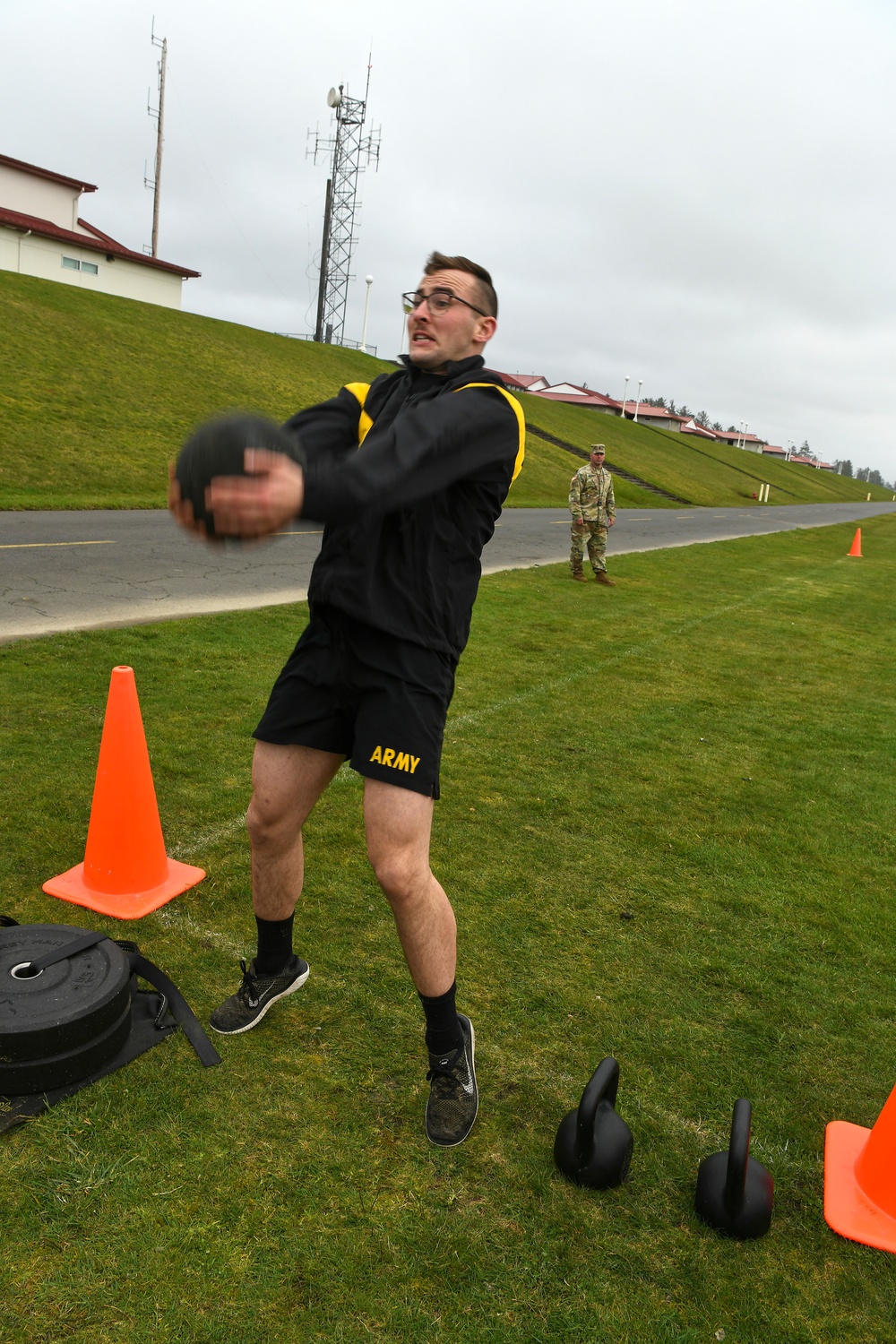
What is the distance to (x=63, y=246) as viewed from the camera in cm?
3794

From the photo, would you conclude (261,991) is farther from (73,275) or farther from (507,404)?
(73,275)

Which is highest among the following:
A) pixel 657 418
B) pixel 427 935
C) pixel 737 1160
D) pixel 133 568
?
pixel 657 418

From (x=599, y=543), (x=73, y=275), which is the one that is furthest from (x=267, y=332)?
(x=599, y=543)

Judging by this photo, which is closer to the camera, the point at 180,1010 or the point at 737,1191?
the point at 737,1191

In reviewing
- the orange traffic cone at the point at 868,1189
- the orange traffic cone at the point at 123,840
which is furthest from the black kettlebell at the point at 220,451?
the orange traffic cone at the point at 868,1189

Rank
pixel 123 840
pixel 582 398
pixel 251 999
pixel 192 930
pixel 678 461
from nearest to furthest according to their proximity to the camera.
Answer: pixel 251 999 < pixel 192 930 < pixel 123 840 < pixel 678 461 < pixel 582 398

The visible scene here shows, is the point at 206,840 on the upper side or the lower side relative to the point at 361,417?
lower

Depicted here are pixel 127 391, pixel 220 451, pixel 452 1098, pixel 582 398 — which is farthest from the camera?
pixel 582 398

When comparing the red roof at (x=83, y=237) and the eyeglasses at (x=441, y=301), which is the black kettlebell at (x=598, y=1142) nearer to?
the eyeglasses at (x=441, y=301)

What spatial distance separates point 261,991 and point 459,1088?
71 centimetres

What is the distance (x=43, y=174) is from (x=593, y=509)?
3776 cm

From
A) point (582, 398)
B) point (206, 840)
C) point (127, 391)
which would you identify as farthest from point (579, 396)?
point (206, 840)

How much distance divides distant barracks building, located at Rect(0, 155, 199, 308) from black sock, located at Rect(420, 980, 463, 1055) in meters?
40.0

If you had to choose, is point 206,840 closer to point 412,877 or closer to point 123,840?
point 123,840
